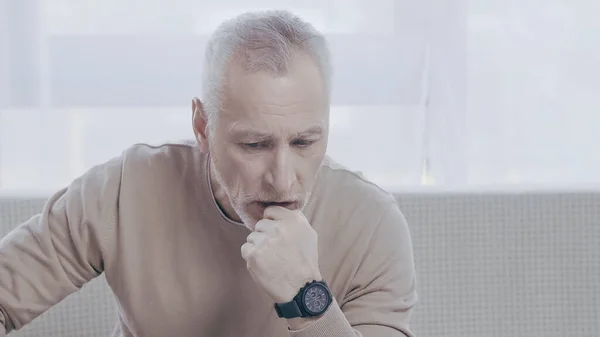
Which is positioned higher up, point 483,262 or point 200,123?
point 200,123

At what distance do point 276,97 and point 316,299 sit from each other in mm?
297

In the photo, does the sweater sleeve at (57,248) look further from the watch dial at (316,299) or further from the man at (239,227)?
the watch dial at (316,299)

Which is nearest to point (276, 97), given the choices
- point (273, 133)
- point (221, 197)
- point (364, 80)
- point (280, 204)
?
point (273, 133)

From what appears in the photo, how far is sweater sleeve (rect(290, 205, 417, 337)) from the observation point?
1419mm

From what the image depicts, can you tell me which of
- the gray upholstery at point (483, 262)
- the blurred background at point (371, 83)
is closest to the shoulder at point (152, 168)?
the gray upholstery at point (483, 262)

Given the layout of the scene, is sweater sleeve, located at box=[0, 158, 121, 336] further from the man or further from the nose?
the nose

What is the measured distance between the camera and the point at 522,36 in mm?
2812

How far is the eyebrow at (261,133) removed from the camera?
50.6 inches

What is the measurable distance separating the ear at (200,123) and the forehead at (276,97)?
94mm

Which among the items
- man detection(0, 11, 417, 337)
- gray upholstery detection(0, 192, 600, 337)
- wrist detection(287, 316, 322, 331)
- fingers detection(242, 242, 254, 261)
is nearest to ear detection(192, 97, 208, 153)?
man detection(0, 11, 417, 337)

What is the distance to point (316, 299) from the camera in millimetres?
1292

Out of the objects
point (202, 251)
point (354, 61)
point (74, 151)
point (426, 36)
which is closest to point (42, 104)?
point (74, 151)

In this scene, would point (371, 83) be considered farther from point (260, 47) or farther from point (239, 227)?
point (260, 47)

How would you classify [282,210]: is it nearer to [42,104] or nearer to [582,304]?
[582,304]
